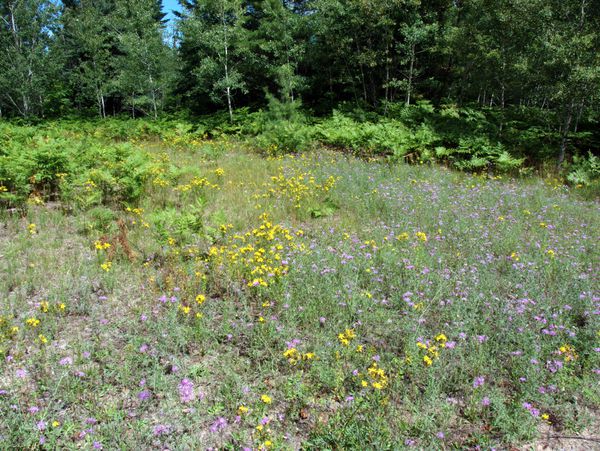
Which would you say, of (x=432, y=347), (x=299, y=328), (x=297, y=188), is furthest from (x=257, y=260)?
(x=297, y=188)

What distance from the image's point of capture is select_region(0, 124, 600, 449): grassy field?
287 centimetres

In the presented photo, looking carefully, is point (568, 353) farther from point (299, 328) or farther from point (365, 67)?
point (365, 67)

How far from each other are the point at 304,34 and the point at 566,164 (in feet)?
52.9

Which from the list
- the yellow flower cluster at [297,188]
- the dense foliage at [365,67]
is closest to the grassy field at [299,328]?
the yellow flower cluster at [297,188]

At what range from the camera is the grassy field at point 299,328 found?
2.87 m

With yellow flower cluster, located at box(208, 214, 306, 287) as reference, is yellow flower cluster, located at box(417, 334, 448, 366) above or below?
below

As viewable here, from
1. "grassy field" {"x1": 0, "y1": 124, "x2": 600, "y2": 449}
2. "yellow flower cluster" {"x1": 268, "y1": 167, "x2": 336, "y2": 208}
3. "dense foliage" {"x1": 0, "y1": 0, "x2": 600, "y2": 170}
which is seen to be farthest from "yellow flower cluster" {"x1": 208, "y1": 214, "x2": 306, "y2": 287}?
"dense foliage" {"x1": 0, "y1": 0, "x2": 600, "y2": 170}

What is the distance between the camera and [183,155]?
11.7 m

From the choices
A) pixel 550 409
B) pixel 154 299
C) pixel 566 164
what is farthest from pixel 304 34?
pixel 550 409

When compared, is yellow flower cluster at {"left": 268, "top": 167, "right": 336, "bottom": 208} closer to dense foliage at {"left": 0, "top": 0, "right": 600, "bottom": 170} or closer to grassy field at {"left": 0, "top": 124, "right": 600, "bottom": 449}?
grassy field at {"left": 0, "top": 124, "right": 600, "bottom": 449}

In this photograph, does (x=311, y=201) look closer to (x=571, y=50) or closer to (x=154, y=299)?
(x=154, y=299)

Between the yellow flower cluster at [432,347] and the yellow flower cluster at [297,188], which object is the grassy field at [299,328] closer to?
the yellow flower cluster at [432,347]

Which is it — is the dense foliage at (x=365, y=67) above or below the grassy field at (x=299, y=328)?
above

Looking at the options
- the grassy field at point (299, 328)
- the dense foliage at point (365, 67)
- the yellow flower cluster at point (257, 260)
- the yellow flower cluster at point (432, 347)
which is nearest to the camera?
the grassy field at point (299, 328)
